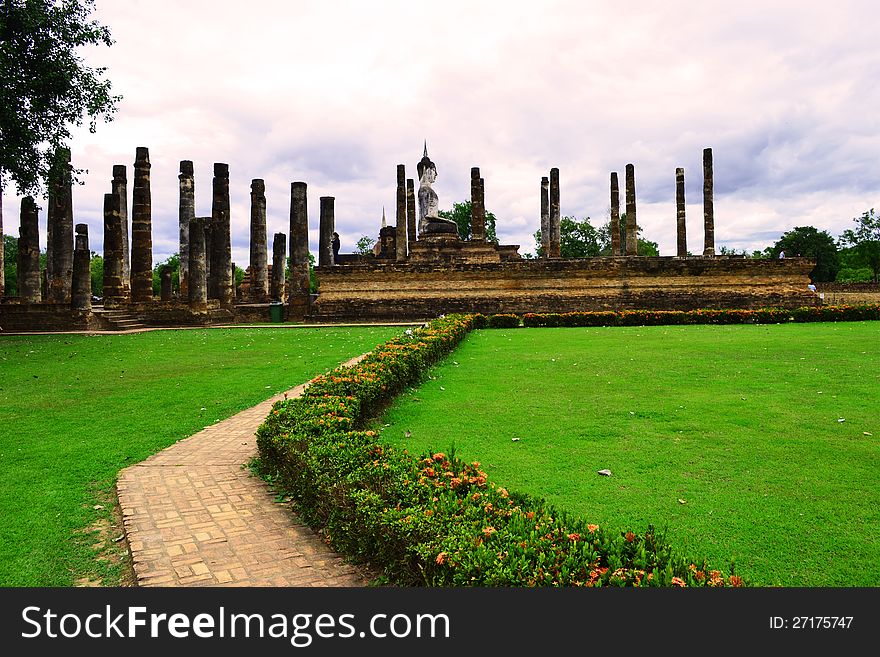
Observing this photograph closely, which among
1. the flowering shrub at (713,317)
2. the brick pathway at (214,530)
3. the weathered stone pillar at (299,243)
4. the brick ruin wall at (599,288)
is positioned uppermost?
the weathered stone pillar at (299,243)

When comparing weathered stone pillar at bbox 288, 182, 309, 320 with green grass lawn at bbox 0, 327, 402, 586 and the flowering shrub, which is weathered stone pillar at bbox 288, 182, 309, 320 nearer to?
green grass lawn at bbox 0, 327, 402, 586

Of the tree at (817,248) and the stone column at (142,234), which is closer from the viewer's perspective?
the stone column at (142,234)

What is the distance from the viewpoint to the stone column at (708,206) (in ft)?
107

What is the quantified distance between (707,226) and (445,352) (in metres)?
26.7

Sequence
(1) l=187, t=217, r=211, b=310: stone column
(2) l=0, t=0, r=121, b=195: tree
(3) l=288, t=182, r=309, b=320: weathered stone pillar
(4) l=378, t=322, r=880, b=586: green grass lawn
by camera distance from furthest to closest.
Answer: (3) l=288, t=182, r=309, b=320: weathered stone pillar
(1) l=187, t=217, r=211, b=310: stone column
(2) l=0, t=0, r=121, b=195: tree
(4) l=378, t=322, r=880, b=586: green grass lawn

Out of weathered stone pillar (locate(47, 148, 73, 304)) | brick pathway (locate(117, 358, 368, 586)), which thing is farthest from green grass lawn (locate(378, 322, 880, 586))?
weathered stone pillar (locate(47, 148, 73, 304))

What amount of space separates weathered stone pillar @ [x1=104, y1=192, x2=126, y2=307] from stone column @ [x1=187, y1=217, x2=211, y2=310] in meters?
2.77

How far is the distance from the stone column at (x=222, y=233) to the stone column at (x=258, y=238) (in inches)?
194

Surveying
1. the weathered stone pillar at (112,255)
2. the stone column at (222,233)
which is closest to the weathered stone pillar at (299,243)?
the stone column at (222,233)

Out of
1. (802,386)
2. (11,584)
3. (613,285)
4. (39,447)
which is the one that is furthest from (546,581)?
Answer: (613,285)

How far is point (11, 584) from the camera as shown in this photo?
10.3ft

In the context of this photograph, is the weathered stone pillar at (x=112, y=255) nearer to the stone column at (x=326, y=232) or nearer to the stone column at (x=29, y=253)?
the stone column at (x=29, y=253)

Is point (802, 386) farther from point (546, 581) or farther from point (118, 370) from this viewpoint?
point (118, 370)

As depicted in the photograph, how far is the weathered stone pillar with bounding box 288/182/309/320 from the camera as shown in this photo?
2680cm
